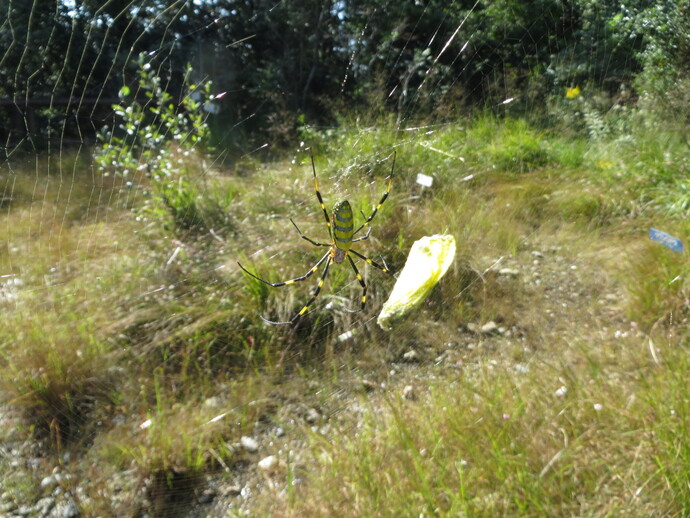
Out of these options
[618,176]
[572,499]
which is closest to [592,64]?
[618,176]

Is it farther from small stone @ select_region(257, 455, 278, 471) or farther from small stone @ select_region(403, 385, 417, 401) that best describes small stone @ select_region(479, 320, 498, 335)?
small stone @ select_region(257, 455, 278, 471)

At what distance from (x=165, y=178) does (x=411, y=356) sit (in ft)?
5.38

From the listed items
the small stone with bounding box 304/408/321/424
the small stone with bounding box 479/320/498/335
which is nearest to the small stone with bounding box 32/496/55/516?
the small stone with bounding box 304/408/321/424

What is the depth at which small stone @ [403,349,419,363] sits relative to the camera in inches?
92.4

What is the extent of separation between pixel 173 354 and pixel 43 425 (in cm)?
69

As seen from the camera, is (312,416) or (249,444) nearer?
(312,416)

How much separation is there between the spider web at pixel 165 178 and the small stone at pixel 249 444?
9.0 inches

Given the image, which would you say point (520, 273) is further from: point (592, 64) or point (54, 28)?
point (54, 28)

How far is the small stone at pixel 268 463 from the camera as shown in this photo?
2281 millimetres

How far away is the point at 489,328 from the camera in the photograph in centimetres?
254

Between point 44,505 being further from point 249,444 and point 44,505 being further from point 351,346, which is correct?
point 351,346

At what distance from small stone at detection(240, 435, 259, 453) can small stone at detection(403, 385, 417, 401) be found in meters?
0.76

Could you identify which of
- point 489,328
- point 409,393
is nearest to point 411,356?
point 409,393

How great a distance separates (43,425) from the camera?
2.53 meters
